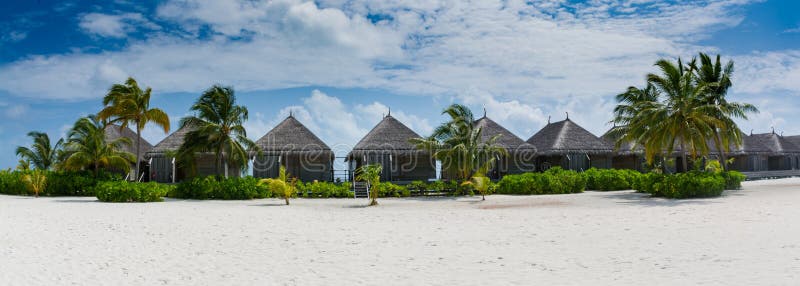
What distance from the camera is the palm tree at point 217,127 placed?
71.2 feet

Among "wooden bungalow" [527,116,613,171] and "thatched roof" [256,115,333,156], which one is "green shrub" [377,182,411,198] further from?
"wooden bungalow" [527,116,613,171]

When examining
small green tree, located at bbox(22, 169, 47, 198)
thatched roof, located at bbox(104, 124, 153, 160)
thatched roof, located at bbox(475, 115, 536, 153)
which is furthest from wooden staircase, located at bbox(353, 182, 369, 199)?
small green tree, located at bbox(22, 169, 47, 198)

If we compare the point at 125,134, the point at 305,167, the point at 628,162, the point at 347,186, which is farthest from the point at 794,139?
the point at 125,134

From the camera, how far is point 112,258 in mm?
8094

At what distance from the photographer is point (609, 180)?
83.1 feet

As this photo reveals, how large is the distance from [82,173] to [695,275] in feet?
82.3

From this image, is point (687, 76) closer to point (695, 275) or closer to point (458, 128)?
point (458, 128)

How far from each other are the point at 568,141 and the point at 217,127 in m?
18.8

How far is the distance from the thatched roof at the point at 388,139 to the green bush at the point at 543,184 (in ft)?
15.9

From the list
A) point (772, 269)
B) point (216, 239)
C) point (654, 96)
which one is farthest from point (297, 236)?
point (654, 96)

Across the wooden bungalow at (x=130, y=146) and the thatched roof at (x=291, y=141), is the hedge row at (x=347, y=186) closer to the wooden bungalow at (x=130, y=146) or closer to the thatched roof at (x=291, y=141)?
the thatched roof at (x=291, y=141)

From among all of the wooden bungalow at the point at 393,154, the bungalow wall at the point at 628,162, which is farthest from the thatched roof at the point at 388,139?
the bungalow wall at the point at 628,162

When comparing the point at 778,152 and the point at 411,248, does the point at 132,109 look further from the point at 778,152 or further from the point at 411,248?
the point at 778,152

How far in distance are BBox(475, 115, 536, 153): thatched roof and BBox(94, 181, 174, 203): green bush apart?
52.7ft
